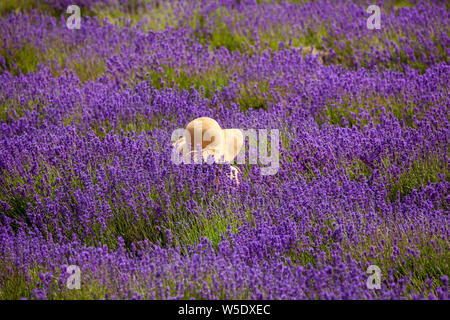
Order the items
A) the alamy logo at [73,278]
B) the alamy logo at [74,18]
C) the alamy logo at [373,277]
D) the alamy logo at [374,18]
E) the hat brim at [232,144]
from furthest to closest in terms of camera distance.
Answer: the alamy logo at [74,18] < the alamy logo at [374,18] < the hat brim at [232,144] < the alamy logo at [73,278] < the alamy logo at [373,277]

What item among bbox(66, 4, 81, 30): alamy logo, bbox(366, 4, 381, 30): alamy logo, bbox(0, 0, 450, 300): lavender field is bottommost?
bbox(0, 0, 450, 300): lavender field

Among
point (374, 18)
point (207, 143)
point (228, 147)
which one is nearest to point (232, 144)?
point (228, 147)

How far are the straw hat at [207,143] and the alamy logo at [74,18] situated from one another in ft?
11.4

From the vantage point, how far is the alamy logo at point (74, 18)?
5973 millimetres

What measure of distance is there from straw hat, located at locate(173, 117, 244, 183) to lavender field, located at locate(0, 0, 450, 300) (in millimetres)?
94

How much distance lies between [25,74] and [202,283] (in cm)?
373

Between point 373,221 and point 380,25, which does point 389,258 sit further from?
point 380,25

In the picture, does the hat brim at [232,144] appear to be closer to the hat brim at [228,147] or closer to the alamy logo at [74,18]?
the hat brim at [228,147]

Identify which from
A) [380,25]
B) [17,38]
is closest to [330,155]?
[380,25]

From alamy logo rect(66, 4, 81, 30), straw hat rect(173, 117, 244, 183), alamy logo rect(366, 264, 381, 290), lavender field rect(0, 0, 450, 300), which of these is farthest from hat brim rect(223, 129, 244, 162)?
alamy logo rect(66, 4, 81, 30)

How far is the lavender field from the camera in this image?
244 centimetres

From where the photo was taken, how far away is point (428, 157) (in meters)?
3.11

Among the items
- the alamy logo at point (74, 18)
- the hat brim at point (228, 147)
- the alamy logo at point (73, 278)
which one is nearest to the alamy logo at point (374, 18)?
the hat brim at point (228, 147)

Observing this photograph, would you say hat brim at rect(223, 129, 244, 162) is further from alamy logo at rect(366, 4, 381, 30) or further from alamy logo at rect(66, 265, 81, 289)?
alamy logo at rect(366, 4, 381, 30)
